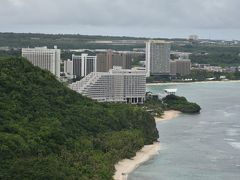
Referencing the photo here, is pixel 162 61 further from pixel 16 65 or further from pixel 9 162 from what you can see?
pixel 9 162

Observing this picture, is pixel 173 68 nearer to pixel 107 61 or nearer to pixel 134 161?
pixel 107 61

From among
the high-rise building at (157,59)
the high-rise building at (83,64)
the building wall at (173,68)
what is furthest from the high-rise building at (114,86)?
the building wall at (173,68)

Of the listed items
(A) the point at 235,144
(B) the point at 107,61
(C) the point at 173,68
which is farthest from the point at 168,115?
(C) the point at 173,68

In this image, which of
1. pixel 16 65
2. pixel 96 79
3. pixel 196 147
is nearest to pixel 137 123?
pixel 196 147

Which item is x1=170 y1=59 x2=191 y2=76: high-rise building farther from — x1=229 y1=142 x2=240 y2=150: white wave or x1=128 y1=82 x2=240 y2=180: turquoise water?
x1=229 y1=142 x2=240 y2=150: white wave

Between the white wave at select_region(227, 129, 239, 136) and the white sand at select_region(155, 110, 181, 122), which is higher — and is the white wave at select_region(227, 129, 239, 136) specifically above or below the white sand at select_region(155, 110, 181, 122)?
below

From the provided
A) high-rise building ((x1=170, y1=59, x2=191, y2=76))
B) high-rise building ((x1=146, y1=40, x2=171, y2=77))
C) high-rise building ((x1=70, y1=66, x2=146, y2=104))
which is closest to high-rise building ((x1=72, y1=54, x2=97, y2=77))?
high-rise building ((x1=146, y1=40, x2=171, y2=77))
